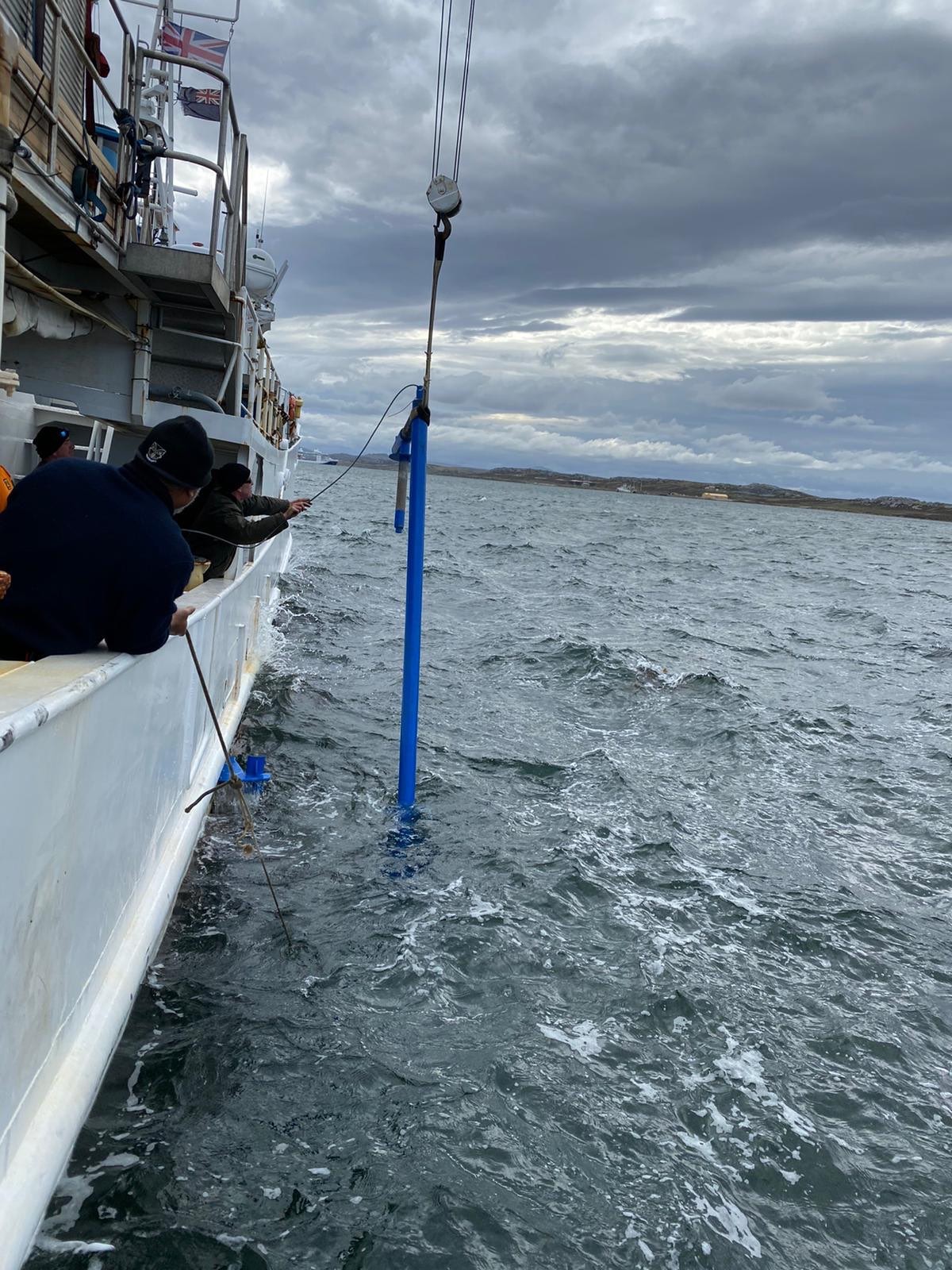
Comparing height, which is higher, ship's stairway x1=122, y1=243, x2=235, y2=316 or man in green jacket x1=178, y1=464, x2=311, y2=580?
ship's stairway x1=122, y1=243, x2=235, y2=316

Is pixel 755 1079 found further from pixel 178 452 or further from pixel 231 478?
pixel 231 478

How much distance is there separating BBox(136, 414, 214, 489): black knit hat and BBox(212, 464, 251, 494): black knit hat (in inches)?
130

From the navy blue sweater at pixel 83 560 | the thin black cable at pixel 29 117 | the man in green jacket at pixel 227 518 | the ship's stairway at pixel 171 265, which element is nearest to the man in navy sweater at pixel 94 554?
the navy blue sweater at pixel 83 560

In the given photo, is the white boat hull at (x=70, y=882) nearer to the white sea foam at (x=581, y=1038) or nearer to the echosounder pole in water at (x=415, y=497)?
the white sea foam at (x=581, y=1038)

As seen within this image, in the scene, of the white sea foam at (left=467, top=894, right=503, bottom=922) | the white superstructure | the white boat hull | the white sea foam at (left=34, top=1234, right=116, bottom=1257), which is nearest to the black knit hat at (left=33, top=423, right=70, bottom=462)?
the white superstructure

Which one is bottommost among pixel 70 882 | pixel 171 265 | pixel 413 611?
pixel 70 882

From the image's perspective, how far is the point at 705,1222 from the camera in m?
3.53

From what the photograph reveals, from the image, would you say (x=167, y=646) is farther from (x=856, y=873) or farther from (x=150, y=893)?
(x=856, y=873)

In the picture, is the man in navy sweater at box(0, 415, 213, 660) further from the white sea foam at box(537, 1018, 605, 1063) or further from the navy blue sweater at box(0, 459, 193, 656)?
the white sea foam at box(537, 1018, 605, 1063)

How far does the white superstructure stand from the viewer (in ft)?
8.43

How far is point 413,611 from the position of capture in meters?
6.86

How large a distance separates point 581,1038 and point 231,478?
170 inches

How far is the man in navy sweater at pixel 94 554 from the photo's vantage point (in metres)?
3.11

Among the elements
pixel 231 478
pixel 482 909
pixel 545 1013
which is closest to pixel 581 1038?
pixel 545 1013
